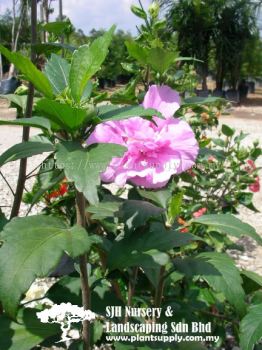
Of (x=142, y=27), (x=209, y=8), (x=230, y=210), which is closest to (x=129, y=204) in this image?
(x=142, y=27)

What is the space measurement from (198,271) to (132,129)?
30cm

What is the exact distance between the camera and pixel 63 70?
2.85 feet

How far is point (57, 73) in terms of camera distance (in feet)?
2.81

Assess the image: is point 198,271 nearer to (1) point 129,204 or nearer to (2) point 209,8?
(1) point 129,204

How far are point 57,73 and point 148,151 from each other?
0.24 metres

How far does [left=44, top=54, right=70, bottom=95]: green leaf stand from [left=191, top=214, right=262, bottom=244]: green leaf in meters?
0.38

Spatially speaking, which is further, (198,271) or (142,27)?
(142,27)

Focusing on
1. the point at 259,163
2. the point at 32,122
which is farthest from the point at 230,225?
the point at 259,163

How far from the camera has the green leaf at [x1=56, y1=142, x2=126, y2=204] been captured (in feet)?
2.01

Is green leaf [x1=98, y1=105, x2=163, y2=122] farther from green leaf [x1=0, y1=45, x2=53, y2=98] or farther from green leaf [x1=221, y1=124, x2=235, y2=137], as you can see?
green leaf [x1=221, y1=124, x2=235, y2=137]

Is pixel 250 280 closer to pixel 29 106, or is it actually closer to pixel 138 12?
pixel 29 106

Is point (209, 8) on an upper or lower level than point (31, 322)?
upper

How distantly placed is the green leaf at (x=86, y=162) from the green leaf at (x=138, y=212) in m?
0.16

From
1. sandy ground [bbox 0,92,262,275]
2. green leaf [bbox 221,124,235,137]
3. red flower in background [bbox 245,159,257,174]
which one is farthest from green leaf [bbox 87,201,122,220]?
red flower in background [bbox 245,159,257,174]
